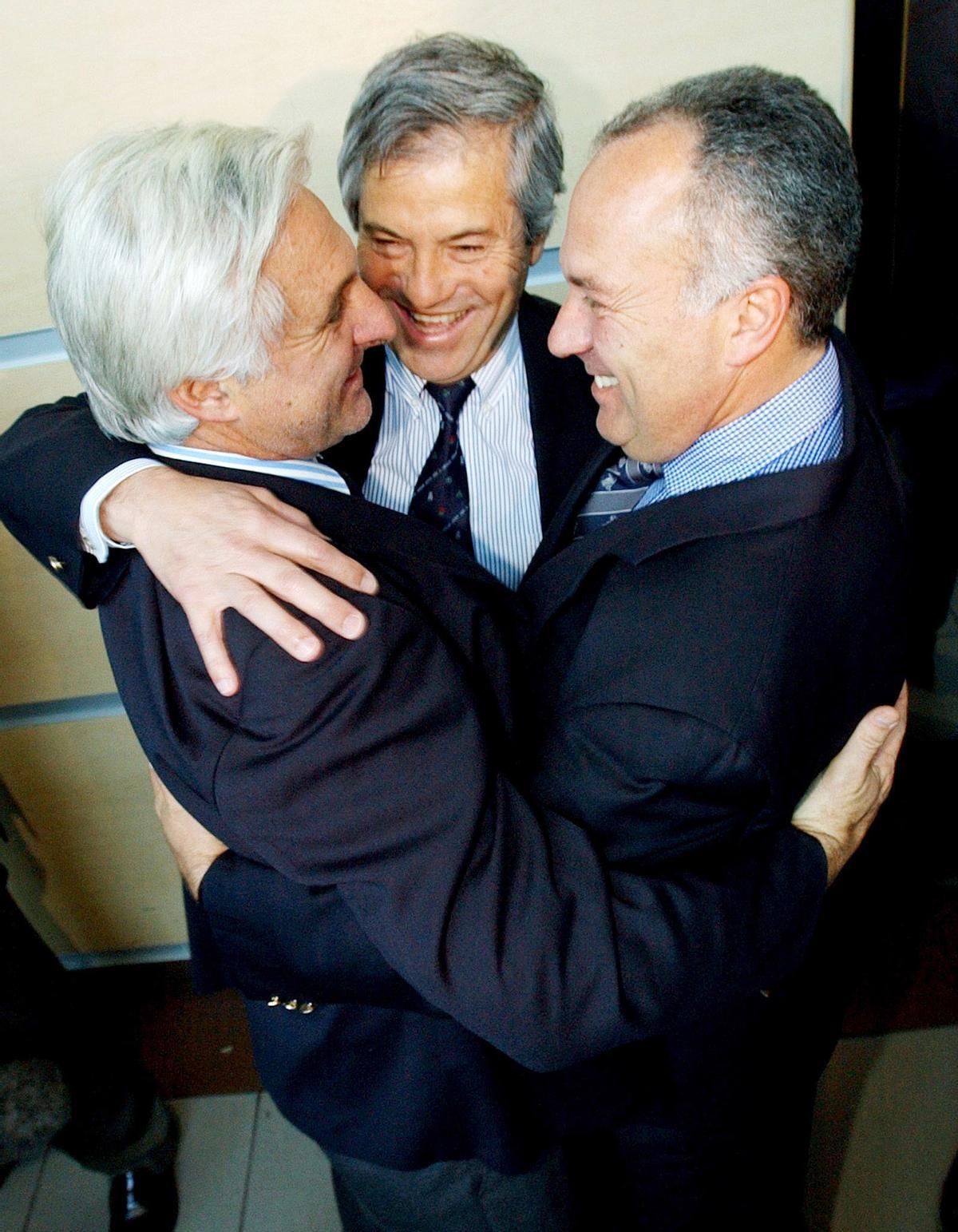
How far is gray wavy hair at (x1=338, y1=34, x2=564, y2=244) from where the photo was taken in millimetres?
1463

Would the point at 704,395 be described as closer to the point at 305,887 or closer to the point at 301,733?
the point at 301,733

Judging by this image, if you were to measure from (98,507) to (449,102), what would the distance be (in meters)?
0.71

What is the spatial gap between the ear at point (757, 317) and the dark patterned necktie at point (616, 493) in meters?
0.30

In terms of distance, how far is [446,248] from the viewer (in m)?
1.56

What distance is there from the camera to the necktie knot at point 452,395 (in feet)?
5.66

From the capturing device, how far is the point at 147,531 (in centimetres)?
120

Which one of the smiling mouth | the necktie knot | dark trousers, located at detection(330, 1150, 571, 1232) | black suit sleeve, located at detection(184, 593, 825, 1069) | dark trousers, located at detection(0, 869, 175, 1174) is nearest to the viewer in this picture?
black suit sleeve, located at detection(184, 593, 825, 1069)

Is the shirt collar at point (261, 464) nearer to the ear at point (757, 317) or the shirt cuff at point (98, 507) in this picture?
the shirt cuff at point (98, 507)

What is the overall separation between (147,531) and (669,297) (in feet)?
2.05

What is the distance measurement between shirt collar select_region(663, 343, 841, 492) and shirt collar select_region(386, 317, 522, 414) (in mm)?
542

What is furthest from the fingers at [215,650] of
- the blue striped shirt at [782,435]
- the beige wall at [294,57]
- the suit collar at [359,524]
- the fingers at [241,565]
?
the beige wall at [294,57]

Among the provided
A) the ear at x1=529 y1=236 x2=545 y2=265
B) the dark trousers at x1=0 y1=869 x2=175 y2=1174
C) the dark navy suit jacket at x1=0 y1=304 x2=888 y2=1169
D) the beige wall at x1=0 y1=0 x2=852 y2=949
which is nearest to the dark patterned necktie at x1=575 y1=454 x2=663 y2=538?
the dark navy suit jacket at x1=0 y1=304 x2=888 y2=1169

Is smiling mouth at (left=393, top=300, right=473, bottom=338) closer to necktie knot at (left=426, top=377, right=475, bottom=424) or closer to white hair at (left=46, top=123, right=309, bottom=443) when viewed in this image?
necktie knot at (left=426, top=377, right=475, bottom=424)

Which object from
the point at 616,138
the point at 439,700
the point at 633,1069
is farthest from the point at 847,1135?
the point at 616,138
